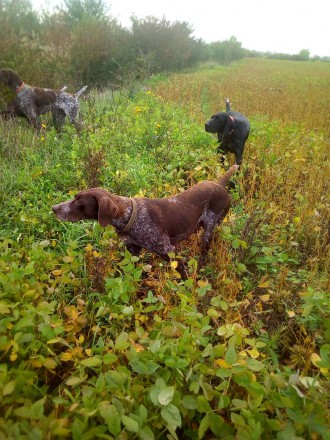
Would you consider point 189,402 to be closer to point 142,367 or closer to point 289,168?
point 142,367

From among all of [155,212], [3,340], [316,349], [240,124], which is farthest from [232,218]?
[3,340]

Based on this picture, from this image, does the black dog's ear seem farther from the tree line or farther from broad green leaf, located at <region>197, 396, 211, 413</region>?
broad green leaf, located at <region>197, 396, 211, 413</region>

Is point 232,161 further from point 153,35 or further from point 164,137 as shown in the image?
point 153,35

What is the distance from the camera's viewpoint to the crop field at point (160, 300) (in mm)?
1411

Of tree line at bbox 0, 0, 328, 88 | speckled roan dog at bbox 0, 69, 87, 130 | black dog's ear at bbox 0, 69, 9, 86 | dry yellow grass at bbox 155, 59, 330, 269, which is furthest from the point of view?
tree line at bbox 0, 0, 328, 88

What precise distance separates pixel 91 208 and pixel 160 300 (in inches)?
36.5

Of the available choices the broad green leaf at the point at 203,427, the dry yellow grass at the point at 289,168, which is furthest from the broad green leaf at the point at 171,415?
the dry yellow grass at the point at 289,168

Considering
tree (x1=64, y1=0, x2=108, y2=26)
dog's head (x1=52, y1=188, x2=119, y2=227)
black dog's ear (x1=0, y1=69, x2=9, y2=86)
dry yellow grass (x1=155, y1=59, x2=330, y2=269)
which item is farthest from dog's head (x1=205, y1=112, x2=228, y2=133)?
tree (x1=64, y1=0, x2=108, y2=26)

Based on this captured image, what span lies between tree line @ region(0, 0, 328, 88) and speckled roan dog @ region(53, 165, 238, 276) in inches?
309

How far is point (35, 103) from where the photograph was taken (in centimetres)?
601

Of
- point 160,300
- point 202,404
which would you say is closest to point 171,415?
point 202,404

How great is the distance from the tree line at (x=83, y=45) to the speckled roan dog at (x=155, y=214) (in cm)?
785

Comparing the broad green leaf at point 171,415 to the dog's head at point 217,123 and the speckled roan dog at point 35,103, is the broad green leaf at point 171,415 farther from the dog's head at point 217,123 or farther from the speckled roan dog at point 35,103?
the speckled roan dog at point 35,103

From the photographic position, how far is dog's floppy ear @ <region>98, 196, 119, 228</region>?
2363 millimetres
